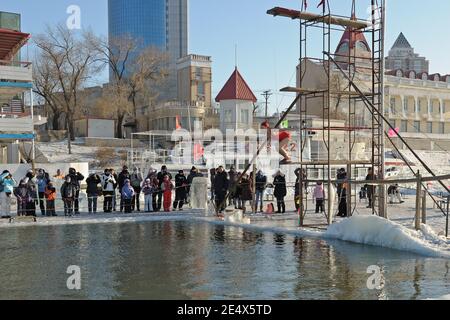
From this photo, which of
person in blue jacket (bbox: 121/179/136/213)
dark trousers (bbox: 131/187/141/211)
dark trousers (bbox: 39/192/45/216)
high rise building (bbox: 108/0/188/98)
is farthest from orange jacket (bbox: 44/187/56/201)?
high rise building (bbox: 108/0/188/98)

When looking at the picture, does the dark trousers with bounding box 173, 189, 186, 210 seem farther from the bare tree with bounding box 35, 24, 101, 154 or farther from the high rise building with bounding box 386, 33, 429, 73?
the high rise building with bounding box 386, 33, 429, 73

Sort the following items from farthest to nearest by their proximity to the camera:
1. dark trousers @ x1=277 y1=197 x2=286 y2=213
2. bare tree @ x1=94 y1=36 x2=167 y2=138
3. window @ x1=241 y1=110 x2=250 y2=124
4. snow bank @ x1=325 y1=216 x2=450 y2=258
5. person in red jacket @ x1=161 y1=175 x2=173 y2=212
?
bare tree @ x1=94 y1=36 x2=167 y2=138 → window @ x1=241 y1=110 x2=250 y2=124 → person in red jacket @ x1=161 y1=175 x2=173 y2=212 → dark trousers @ x1=277 y1=197 x2=286 y2=213 → snow bank @ x1=325 y1=216 x2=450 y2=258

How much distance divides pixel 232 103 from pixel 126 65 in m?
19.0

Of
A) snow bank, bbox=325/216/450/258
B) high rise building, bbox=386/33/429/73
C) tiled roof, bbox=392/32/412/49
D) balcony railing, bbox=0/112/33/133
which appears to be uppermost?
tiled roof, bbox=392/32/412/49

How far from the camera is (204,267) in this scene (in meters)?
9.98

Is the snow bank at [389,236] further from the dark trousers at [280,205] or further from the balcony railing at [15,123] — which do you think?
the balcony railing at [15,123]

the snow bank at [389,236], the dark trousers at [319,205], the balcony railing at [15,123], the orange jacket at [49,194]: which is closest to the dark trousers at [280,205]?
the dark trousers at [319,205]

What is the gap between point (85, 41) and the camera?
63.5m

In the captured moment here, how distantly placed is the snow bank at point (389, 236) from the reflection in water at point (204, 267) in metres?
0.44

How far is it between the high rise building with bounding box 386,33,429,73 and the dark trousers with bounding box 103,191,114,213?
157137 mm

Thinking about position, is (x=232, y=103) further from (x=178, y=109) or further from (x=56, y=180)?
(x=56, y=180)

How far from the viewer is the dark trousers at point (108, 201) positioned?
795 inches

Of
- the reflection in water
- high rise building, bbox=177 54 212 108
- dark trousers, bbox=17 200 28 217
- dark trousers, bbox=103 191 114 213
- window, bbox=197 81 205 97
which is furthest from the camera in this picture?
window, bbox=197 81 205 97

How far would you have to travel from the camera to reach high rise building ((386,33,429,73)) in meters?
169
